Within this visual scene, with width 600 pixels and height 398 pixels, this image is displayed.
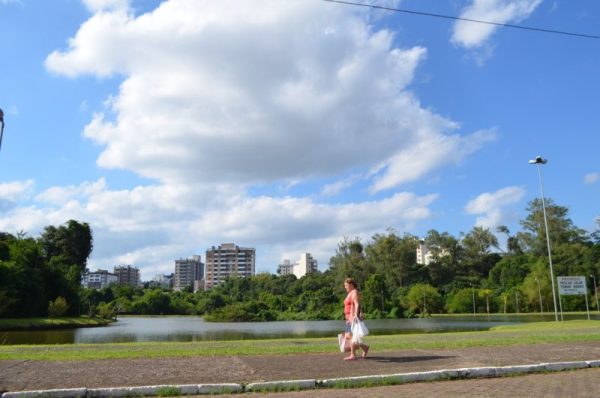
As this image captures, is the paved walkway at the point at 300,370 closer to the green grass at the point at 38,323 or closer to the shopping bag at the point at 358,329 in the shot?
the shopping bag at the point at 358,329

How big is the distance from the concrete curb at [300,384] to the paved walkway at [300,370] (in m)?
0.31

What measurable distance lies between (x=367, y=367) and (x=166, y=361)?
442 cm

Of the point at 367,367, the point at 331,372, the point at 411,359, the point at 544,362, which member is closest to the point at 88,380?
the point at 331,372

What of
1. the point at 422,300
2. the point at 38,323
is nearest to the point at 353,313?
the point at 38,323

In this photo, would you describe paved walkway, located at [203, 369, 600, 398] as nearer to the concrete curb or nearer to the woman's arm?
the concrete curb

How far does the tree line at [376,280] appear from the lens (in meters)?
74.4

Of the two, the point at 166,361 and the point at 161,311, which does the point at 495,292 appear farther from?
the point at 166,361

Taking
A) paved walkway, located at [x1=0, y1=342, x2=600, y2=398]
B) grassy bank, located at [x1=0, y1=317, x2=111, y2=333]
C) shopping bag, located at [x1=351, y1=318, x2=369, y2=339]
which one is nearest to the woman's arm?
shopping bag, located at [x1=351, y1=318, x2=369, y2=339]

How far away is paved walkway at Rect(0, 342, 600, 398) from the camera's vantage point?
872 centimetres

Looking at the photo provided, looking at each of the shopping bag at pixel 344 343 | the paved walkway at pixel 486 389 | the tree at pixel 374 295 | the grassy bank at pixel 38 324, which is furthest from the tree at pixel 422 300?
the paved walkway at pixel 486 389

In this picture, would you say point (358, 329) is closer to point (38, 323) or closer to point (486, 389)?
point (486, 389)

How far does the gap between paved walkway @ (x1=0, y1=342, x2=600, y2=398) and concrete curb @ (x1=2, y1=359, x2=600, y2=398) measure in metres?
0.31

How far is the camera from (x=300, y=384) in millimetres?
8953

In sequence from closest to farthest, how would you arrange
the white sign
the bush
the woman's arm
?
1. the woman's arm
2. the white sign
3. the bush
